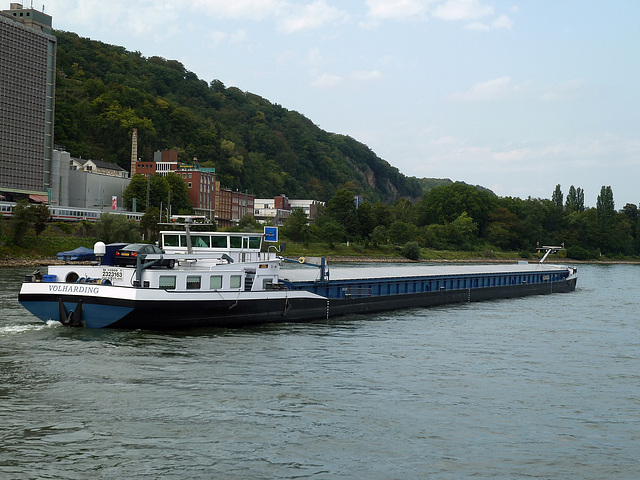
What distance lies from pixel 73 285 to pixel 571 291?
60136 mm

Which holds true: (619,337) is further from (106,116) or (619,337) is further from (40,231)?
Answer: (106,116)

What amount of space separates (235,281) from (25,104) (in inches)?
4403

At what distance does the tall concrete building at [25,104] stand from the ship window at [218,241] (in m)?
100

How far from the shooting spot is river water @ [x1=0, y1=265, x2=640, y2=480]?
15.4 m

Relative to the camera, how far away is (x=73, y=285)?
29.5m

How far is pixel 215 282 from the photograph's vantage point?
105ft

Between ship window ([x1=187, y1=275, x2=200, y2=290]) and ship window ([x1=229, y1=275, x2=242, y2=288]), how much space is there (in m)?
1.82

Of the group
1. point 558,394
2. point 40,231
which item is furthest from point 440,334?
point 40,231

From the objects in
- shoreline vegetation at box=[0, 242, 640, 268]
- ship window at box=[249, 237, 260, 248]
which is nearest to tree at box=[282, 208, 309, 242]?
shoreline vegetation at box=[0, 242, 640, 268]

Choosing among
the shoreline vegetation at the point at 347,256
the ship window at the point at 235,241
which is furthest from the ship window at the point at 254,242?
the shoreline vegetation at the point at 347,256

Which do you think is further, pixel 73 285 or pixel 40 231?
pixel 40 231

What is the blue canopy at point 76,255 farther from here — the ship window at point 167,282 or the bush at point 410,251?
the bush at point 410,251

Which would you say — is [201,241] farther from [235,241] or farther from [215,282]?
[215,282]

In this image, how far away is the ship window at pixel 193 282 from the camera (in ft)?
102
